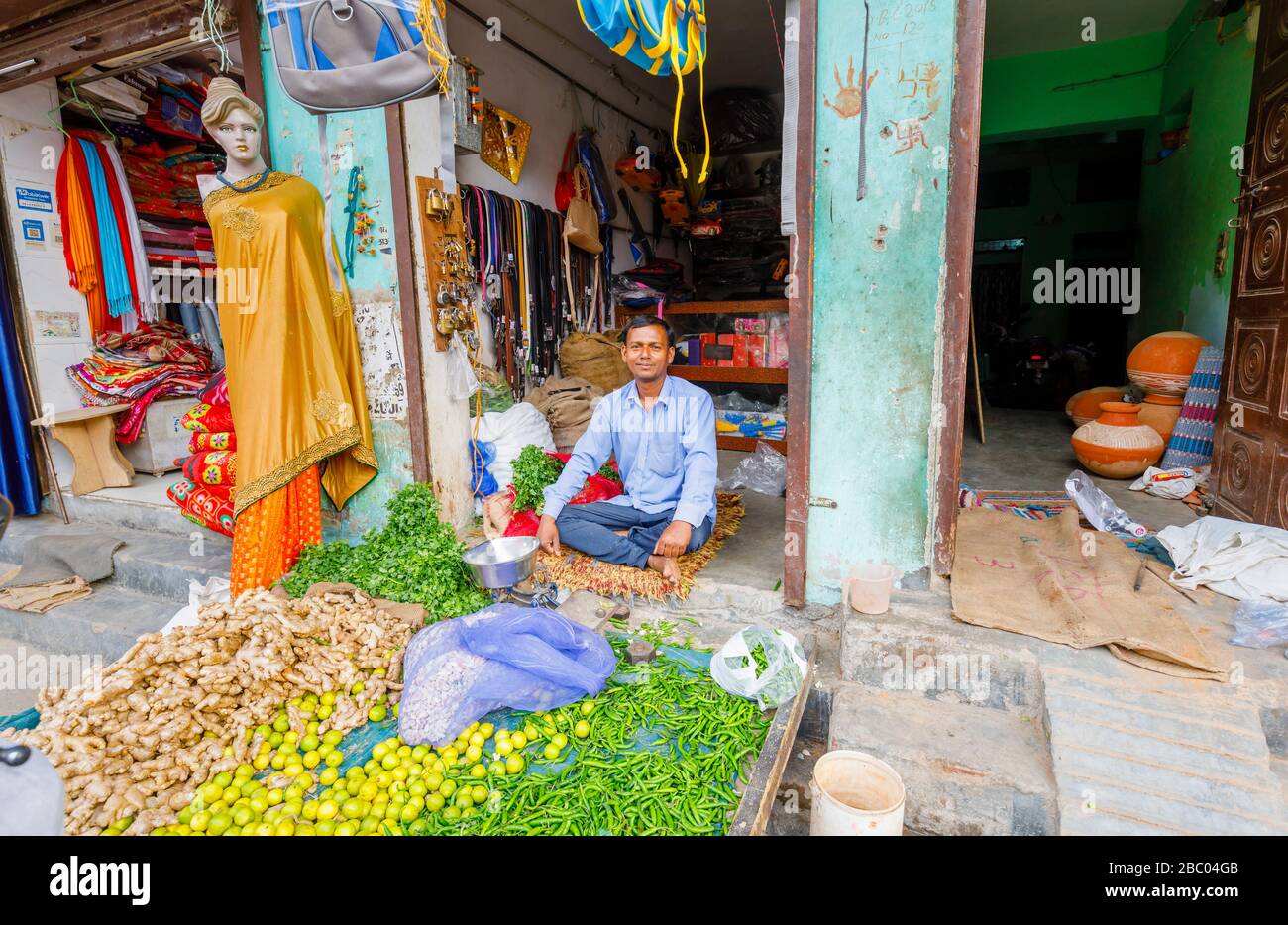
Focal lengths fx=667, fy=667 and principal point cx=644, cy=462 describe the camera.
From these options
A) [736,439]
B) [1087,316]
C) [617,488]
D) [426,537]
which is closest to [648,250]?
[736,439]

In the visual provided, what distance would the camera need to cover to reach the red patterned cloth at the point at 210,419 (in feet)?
13.9

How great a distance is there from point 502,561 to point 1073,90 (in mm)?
7522

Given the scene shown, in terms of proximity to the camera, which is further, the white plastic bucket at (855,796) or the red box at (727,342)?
the red box at (727,342)

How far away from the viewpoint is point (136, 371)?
18.2 ft

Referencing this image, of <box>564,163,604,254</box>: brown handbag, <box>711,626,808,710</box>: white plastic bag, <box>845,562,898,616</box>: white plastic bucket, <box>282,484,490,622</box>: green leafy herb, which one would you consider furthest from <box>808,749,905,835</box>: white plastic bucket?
<box>564,163,604,254</box>: brown handbag

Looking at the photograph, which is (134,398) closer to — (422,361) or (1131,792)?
(422,361)

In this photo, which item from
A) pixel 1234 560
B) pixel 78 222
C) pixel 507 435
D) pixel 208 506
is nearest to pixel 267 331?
pixel 208 506

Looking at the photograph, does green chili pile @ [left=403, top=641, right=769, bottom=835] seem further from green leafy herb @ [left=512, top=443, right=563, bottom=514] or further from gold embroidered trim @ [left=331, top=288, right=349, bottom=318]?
gold embroidered trim @ [left=331, top=288, right=349, bottom=318]

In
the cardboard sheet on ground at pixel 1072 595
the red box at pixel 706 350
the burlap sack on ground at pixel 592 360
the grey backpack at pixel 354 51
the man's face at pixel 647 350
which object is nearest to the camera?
the cardboard sheet on ground at pixel 1072 595

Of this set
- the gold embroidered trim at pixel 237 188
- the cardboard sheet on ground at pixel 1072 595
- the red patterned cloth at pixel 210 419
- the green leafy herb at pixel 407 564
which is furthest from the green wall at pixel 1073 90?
the red patterned cloth at pixel 210 419

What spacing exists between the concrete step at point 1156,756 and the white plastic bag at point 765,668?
0.91 meters

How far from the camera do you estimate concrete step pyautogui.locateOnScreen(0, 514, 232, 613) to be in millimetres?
4250

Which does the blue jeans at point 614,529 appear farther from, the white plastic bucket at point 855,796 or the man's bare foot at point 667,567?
the white plastic bucket at point 855,796
